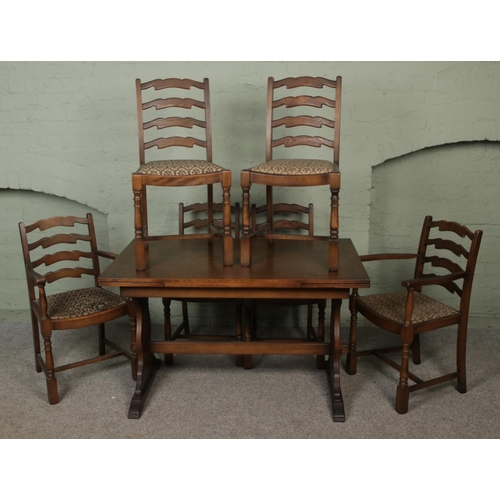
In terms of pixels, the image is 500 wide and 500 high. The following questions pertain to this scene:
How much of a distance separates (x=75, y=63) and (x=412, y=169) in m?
2.51

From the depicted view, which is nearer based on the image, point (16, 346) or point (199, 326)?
point (16, 346)

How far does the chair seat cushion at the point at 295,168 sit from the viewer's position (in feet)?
10.3

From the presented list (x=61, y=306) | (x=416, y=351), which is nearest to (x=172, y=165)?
(x=61, y=306)

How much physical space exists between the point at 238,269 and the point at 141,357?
75 centimetres

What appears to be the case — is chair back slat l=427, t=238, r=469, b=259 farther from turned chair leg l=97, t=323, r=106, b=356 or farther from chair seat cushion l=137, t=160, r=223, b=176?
turned chair leg l=97, t=323, r=106, b=356

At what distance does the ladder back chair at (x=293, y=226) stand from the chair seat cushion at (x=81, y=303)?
90cm

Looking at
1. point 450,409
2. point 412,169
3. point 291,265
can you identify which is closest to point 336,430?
point 450,409

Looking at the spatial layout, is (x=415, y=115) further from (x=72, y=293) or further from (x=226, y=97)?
(x=72, y=293)

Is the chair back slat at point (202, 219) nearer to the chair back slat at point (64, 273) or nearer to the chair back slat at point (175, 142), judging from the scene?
the chair back slat at point (175, 142)

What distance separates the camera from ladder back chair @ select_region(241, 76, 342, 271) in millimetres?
3094

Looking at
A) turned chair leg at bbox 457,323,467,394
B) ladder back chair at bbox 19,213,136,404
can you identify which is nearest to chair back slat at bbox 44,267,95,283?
ladder back chair at bbox 19,213,136,404

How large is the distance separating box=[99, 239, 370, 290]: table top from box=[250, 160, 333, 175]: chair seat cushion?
51 centimetres

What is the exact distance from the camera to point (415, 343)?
3785 millimetres

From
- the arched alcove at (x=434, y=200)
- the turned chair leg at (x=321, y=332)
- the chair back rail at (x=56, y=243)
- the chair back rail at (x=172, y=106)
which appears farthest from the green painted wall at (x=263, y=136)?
the turned chair leg at (x=321, y=332)
